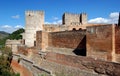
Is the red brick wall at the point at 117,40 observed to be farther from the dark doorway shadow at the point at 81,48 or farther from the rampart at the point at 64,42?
the dark doorway shadow at the point at 81,48

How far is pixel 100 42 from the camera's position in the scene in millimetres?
13492

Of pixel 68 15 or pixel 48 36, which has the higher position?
pixel 68 15

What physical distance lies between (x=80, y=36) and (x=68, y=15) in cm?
1060

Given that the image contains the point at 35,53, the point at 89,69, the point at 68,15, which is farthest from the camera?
the point at 68,15

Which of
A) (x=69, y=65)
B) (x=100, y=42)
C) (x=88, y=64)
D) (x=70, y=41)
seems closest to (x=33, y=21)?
(x=70, y=41)

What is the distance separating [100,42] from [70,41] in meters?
4.50

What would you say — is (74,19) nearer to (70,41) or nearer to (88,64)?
(70,41)

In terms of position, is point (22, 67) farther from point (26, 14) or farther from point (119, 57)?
point (119, 57)

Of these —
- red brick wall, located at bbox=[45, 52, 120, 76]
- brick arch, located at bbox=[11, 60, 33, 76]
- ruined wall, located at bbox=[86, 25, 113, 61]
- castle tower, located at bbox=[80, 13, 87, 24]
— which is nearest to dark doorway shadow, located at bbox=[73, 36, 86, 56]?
red brick wall, located at bbox=[45, 52, 120, 76]

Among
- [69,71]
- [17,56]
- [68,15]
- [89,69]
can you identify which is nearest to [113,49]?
[89,69]

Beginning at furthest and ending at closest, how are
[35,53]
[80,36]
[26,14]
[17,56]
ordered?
1. [26,14]
2. [17,56]
3. [35,53]
4. [80,36]

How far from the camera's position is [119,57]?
495 inches

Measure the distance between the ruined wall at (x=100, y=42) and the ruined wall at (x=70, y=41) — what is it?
180 cm

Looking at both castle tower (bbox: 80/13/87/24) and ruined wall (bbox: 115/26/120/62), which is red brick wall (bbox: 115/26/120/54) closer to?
ruined wall (bbox: 115/26/120/62)
